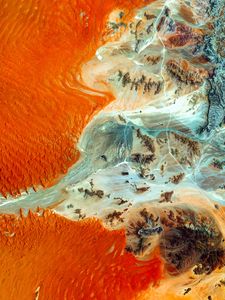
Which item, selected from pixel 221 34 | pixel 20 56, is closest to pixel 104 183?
pixel 20 56

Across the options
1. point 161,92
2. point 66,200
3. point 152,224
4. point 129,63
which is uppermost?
point 129,63

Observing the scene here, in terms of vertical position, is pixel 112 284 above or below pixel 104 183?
below

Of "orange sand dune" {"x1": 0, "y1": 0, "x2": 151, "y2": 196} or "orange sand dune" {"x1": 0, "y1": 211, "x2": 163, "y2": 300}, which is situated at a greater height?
"orange sand dune" {"x1": 0, "y1": 0, "x2": 151, "y2": 196}

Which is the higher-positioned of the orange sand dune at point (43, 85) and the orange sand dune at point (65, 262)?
the orange sand dune at point (43, 85)

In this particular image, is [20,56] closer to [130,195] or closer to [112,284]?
[130,195]
